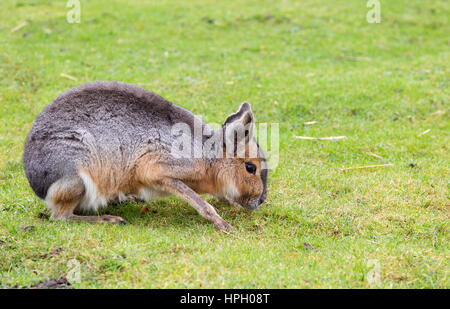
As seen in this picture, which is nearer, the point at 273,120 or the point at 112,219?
the point at 112,219

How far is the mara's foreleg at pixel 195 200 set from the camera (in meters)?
4.93

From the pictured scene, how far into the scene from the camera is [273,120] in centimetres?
856

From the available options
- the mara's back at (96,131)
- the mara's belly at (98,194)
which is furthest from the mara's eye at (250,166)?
the mara's belly at (98,194)

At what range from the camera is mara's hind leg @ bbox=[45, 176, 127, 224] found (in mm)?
4766

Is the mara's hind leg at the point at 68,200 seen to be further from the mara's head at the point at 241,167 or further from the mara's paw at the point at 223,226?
the mara's head at the point at 241,167

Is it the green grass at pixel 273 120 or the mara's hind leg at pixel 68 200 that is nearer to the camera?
the green grass at pixel 273 120

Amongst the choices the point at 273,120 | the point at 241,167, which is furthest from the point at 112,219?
the point at 273,120

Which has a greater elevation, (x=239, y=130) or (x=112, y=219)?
(x=239, y=130)

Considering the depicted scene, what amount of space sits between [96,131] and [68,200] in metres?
0.72

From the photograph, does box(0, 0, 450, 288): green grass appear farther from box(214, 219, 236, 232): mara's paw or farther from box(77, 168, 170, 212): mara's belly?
box(77, 168, 170, 212): mara's belly

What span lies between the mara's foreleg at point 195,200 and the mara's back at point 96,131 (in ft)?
1.12

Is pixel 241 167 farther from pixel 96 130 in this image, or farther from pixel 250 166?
pixel 96 130

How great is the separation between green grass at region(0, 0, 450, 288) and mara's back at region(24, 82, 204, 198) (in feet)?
1.93

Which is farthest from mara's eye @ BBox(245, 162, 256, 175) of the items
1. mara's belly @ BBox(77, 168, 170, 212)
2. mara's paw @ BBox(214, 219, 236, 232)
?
mara's belly @ BBox(77, 168, 170, 212)
